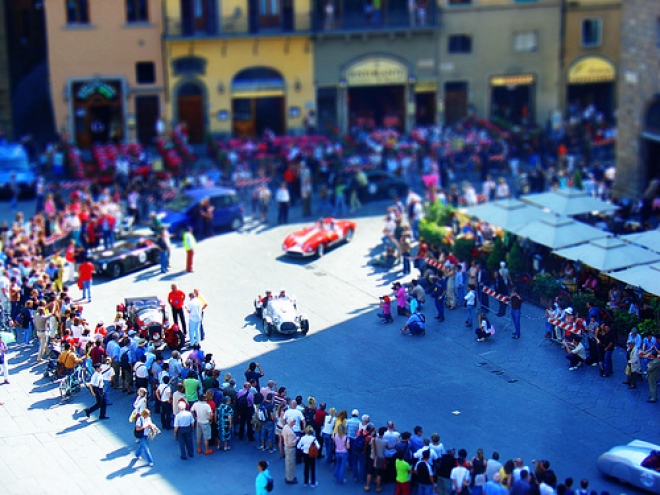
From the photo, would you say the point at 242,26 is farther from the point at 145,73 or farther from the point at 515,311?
the point at 515,311

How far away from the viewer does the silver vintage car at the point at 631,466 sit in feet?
73.3

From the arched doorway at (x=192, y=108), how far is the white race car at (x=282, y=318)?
76.4ft

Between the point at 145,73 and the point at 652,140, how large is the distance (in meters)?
23.3

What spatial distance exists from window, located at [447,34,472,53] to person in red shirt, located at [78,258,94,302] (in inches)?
1041

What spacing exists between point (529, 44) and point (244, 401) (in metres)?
34.9

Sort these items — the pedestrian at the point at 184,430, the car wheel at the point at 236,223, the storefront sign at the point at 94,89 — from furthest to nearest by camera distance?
the storefront sign at the point at 94,89 → the car wheel at the point at 236,223 → the pedestrian at the point at 184,430

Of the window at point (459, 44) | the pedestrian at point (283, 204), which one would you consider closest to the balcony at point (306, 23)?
the window at point (459, 44)

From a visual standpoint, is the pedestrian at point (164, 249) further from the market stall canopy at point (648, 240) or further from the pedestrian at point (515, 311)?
the market stall canopy at point (648, 240)

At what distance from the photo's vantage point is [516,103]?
56.3 metres

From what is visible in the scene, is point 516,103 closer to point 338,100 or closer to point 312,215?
point 338,100

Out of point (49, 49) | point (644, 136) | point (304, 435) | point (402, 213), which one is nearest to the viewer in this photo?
point (304, 435)

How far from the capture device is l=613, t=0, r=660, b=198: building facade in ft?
139

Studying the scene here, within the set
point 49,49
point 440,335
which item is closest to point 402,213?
point 440,335

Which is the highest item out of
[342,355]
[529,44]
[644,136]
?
[529,44]
